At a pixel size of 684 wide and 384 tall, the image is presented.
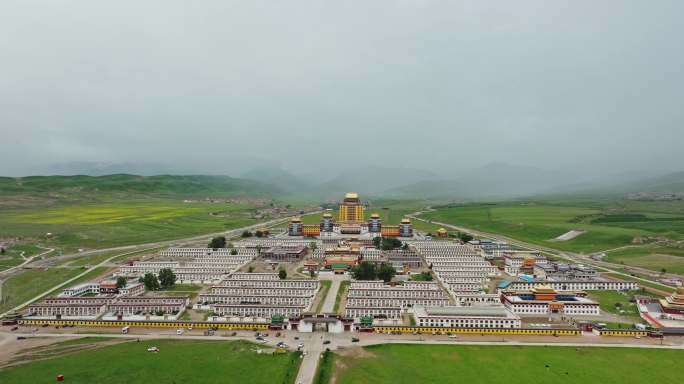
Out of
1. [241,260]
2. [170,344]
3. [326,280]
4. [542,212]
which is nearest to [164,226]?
[241,260]

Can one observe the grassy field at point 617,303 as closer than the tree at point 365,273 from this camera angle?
Yes

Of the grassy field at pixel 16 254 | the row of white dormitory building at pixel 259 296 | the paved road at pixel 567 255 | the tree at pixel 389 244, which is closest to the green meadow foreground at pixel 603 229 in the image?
the paved road at pixel 567 255

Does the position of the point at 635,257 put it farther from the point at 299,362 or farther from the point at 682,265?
the point at 299,362

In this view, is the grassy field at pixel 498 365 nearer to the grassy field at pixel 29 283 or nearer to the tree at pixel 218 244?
the grassy field at pixel 29 283

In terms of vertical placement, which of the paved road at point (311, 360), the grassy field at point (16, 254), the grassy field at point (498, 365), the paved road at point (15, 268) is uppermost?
the grassy field at point (16, 254)

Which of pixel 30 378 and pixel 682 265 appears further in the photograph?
pixel 682 265

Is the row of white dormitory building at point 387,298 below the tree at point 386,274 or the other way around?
below

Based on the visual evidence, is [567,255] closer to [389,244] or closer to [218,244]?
[389,244]
